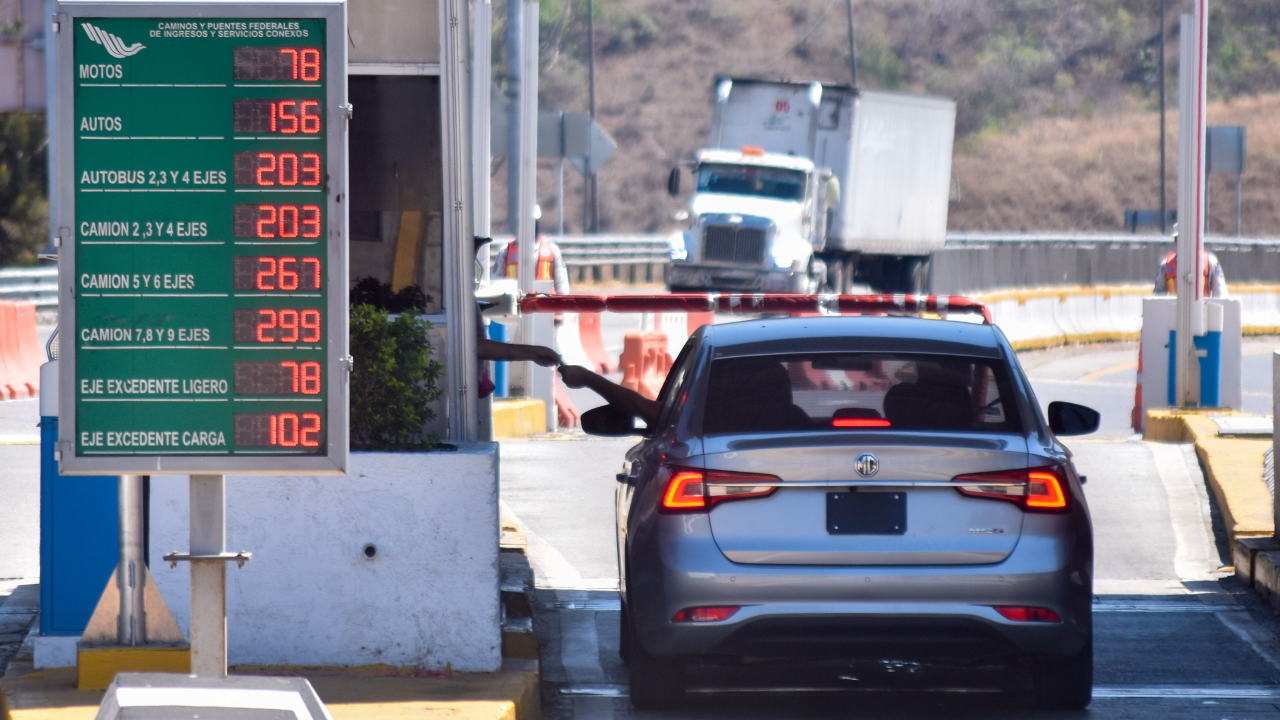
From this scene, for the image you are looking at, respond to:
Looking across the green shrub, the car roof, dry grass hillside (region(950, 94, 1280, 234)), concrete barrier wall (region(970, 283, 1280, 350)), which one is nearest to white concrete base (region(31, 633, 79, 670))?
the green shrub

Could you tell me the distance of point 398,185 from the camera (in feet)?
26.4

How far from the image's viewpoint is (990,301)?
2958cm

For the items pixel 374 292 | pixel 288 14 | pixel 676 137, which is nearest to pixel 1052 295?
pixel 374 292

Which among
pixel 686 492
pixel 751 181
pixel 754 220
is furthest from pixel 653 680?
pixel 751 181

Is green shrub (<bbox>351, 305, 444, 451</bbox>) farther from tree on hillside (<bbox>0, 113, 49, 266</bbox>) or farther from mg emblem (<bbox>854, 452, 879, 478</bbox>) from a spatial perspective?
tree on hillside (<bbox>0, 113, 49, 266</bbox>)

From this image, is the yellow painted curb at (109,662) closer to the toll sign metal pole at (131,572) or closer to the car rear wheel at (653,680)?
the toll sign metal pole at (131,572)

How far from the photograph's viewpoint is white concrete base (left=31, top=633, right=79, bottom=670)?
641cm

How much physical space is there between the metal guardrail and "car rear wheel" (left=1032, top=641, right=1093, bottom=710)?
86.0ft

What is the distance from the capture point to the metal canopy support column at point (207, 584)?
16.0 ft

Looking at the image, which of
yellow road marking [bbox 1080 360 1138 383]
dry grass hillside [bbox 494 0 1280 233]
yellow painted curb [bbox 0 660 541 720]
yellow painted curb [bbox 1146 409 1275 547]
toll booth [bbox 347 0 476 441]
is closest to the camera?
yellow painted curb [bbox 0 660 541 720]

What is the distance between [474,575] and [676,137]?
8873cm

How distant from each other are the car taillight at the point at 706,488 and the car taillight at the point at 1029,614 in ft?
2.89

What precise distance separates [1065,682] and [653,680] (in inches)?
58.3

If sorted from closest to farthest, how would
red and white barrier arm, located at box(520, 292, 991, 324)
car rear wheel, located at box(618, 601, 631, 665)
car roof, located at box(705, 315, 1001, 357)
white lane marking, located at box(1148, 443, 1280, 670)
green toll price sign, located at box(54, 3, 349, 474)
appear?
green toll price sign, located at box(54, 3, 349, 474) → car roof, located at box(705, 315, 1001, 357) → car rear wheel, located at box(618, 601, 631, 665) → white lane marking, located at box(1148, 443, 1280, 670) → red and white barrier arm, located at box(520, 292, 991, 324)
